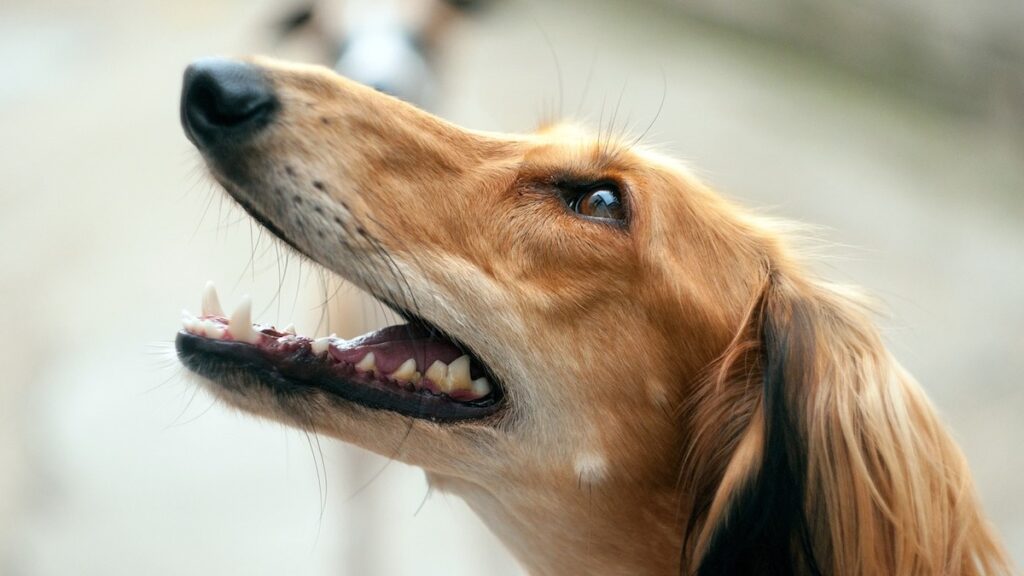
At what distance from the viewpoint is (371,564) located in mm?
4820

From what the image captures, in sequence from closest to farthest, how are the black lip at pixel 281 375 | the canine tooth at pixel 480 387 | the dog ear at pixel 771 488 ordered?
1. the dog ear at pixel 771 488
2. the black lip at pixel 281 375
3. the canine tooth at pixel 480 387

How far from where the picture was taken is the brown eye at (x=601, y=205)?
229 centimetres

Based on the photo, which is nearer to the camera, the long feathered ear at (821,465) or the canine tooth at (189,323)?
the long feathered ear at (821,465)

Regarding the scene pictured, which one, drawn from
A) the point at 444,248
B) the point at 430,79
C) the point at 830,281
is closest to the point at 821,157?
the point at 430,79

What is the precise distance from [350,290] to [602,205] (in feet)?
3.45

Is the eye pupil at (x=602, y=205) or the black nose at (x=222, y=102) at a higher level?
the black nose at (x=222, y=102)

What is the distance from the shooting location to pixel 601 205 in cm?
231

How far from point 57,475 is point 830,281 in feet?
13.4

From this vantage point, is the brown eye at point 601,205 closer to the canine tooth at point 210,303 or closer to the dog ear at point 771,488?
the dog ear at point 771,488

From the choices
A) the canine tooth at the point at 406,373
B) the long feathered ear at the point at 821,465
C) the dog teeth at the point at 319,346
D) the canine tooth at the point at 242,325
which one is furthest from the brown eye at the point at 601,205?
the canine tooth at the point at 242,325

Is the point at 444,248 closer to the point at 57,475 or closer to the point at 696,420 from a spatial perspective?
the point at 696,420

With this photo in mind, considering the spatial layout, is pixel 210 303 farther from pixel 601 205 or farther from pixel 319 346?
pixel 601 205

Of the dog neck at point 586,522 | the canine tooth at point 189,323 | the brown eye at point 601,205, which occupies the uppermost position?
the brown eye at point 601,205

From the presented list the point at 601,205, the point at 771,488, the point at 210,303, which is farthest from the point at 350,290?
the point at 771,488
